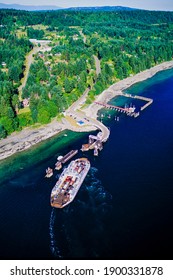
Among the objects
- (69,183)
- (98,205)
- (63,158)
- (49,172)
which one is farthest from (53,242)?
(63,158)

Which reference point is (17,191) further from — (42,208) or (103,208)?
(103,208)

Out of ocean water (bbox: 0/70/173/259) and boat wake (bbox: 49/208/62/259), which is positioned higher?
ocean water (bbox: 0/70/173/259)

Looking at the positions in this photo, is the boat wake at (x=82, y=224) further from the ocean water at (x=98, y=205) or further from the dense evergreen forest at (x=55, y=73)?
the dense evergreen forest at (x=55, y=73)

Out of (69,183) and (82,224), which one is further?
(69,183)

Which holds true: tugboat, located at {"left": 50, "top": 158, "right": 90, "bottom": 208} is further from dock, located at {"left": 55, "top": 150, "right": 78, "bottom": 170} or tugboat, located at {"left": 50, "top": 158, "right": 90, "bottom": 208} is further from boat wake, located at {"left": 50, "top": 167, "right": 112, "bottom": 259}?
dock, located at {"left": 55, "top": 150, "right": 78, "bottom": 170}

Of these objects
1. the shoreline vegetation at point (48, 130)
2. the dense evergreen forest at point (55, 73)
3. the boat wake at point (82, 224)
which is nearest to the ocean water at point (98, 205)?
the boat wake at point (82, 224)

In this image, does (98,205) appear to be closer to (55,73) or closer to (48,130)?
(48,130)

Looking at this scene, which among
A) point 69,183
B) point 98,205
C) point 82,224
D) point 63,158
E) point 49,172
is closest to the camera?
point 82,224

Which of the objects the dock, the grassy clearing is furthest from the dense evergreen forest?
the dock
